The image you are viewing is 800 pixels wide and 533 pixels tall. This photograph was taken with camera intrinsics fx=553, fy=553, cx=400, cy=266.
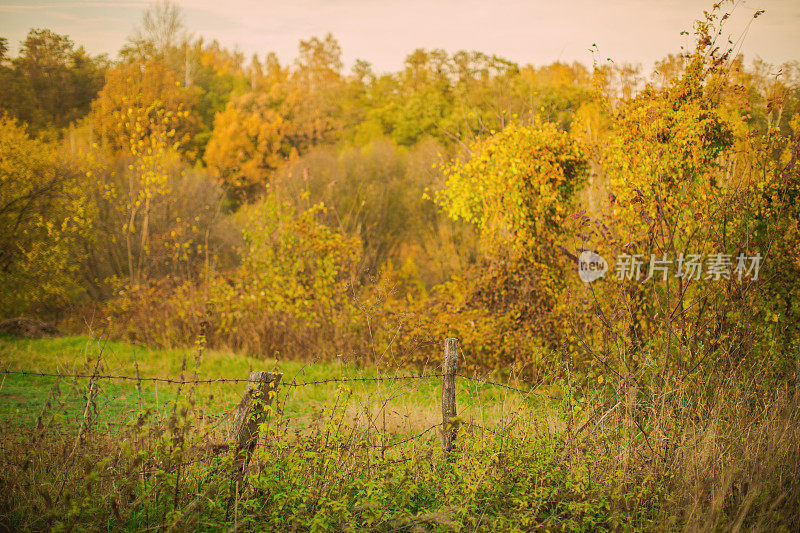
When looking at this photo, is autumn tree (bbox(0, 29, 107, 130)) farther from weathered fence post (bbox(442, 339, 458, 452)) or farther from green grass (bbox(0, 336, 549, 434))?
weathered fence post (bbox(442, 339, 458, 452))

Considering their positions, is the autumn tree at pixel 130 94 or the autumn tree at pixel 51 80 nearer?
the autumn tree at pixel 130 94

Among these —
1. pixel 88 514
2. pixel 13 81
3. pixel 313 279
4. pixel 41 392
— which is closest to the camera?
pixel 88 514

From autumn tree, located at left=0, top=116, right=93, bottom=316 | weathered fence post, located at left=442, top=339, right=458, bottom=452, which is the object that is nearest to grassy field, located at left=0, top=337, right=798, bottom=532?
weathered fence post, located at left=442, top=339, right=458, bottom=452

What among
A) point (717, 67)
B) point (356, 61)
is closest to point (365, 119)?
point (356, 61)

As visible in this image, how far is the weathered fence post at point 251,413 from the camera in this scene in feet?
11.8

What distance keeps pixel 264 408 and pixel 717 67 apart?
7278 millimetres

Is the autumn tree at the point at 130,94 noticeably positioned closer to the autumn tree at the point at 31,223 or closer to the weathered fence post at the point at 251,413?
the autumn tree at the point at 31,223

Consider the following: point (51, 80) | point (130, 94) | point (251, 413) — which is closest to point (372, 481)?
point (251, 413)

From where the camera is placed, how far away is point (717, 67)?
24.1 ft

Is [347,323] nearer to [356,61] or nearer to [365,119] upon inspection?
[365,119]

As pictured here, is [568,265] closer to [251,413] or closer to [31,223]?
[251,413]

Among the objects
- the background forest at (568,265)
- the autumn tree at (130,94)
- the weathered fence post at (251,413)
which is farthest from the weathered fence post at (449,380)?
the autumn tree at (130,94)

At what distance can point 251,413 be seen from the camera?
11.9 ft

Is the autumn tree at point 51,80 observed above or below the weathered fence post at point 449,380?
above
